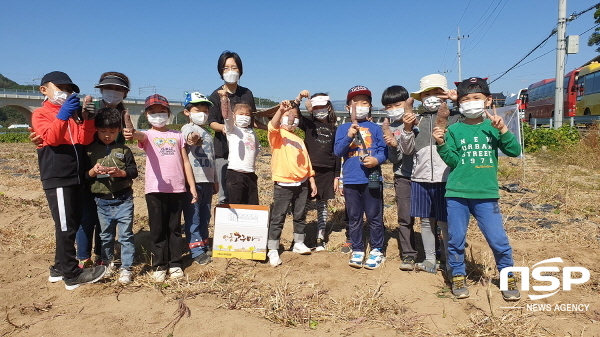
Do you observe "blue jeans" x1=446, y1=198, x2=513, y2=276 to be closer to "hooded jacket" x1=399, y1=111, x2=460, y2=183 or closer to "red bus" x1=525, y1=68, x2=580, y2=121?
"hooded jacket" x1=399, y1=111, x2=460, y2=183

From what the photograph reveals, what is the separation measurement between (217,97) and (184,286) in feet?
→ 6.51

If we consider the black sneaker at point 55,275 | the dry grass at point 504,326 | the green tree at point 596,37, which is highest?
the green tree at point 596,37

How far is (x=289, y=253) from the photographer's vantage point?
4266 mm

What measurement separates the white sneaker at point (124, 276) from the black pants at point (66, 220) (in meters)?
0.33

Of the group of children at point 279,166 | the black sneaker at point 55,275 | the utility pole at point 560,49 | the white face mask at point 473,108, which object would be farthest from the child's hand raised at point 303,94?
the utility pole at point 560,49

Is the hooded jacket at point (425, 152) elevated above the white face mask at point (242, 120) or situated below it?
below

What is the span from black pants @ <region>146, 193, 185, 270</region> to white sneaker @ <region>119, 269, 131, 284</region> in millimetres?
220

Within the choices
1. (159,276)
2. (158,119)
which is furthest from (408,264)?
(158,119)

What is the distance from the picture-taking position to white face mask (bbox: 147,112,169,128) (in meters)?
3.57

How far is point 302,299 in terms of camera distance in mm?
3078

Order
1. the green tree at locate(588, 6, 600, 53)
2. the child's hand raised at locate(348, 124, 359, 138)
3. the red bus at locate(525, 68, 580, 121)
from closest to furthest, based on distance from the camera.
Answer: the child's hand raised at locate(348, 124, 359, 138)
the red bus at locate(525, 68, 580, 121)
the green tree at locate(588, 6, 600, 53)

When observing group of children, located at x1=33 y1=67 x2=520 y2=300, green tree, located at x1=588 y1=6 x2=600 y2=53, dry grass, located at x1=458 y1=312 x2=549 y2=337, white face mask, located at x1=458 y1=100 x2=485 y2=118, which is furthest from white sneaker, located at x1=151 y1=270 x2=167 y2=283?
green tree, located at x1=588 y1=6 x2=600 y2=53

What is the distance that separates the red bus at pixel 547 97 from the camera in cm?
2033

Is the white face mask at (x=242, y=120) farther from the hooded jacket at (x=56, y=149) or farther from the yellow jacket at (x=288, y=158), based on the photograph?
the hooded jacket at (x=56, y=149)
